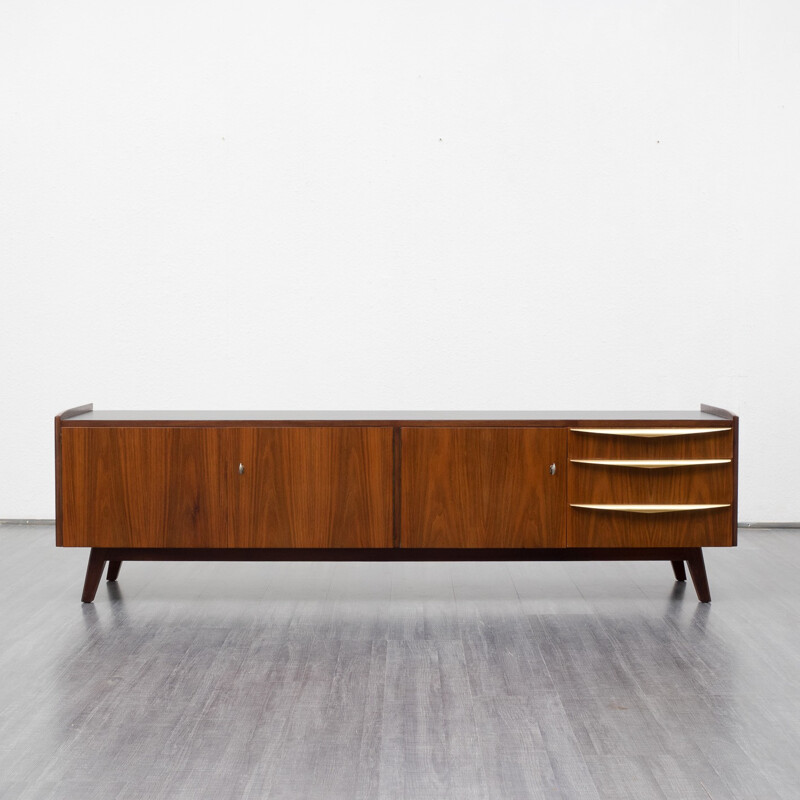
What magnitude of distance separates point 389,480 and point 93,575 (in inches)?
46.0

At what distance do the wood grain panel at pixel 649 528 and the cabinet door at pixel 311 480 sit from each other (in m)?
0.69

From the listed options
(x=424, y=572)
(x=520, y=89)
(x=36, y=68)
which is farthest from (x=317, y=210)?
(x=424, y=572)

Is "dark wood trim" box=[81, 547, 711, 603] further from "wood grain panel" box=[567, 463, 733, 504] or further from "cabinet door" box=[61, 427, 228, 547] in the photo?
"wood grain panel" box=[567, 463, 733, 504]

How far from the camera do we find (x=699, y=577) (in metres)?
3.27

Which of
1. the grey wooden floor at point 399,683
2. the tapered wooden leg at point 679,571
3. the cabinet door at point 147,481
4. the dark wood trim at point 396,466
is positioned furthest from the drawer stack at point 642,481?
the cabinet door at point 147,481

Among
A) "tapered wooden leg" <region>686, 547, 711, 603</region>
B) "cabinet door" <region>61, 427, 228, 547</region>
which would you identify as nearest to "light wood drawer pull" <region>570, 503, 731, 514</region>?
"tapered wooden leg" <region>686, 547, 711, 603</region>

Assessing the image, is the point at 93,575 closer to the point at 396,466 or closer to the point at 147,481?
the point at 147,481

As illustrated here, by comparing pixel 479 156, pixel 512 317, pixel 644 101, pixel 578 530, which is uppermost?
pixel 644 101

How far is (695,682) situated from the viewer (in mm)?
2502

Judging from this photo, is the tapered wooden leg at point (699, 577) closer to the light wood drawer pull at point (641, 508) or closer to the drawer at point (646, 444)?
the light wood drawer pull at point (641, 508)

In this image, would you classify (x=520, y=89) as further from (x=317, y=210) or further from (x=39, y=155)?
(x=39, y=155)

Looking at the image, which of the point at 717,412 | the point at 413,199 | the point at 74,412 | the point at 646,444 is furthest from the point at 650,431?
the point at 74,412

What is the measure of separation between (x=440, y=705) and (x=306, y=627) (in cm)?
79

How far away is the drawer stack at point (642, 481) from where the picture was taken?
3.12 meters
